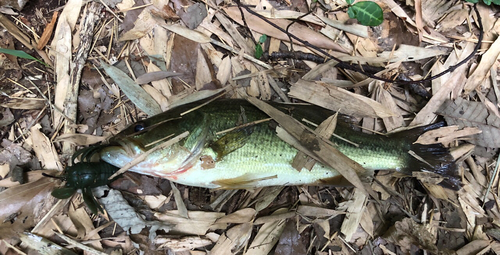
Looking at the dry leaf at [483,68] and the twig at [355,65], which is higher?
the twig at [355,65]

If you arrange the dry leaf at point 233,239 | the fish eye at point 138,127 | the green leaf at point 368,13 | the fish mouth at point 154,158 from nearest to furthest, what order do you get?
the fish mouth at point 154,158 < the fish eye at point 138,127 < the green leaf at point 368,13 < the dry leaf at point 233,239

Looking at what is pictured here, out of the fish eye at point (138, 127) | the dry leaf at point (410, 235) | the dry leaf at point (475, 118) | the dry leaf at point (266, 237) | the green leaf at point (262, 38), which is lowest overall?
the dry leaf at point (410, 235)

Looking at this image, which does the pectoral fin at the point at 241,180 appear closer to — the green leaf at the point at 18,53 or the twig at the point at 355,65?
the twig at the point at 355,65

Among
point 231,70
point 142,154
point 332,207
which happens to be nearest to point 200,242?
point 142,154

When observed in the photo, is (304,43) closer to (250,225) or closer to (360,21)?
(360,21)

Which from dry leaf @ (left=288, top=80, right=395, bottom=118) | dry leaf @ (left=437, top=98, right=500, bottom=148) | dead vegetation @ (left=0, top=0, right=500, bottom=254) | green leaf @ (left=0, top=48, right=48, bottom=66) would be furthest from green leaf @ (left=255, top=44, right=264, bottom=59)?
green leaf @ (left=0, top=48, right=48, bottom=66)

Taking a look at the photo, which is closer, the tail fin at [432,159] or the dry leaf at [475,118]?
the tail fin at [432,159]

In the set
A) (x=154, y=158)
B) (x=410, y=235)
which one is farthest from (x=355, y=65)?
(x=154, y=158)

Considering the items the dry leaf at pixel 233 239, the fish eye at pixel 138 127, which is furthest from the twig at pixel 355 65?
the dry leaf at pixel 233 239
